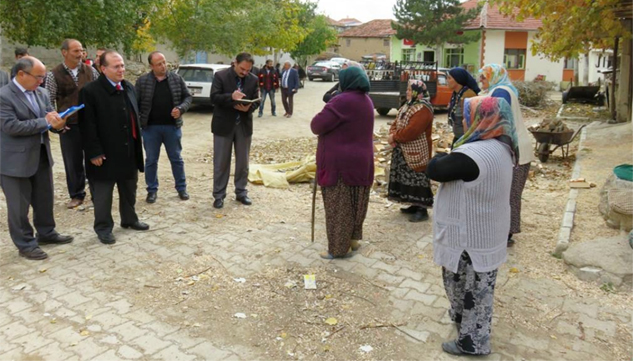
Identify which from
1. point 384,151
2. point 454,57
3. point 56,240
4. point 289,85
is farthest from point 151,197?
point 454,57

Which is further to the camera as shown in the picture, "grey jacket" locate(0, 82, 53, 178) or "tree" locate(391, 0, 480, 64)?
"tree" locate(391, 0, 480, 64)

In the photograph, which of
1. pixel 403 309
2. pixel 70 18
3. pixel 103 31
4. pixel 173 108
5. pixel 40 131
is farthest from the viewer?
pixel 103 31

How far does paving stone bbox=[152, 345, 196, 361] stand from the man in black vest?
359cm

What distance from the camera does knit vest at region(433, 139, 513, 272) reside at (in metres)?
2.97

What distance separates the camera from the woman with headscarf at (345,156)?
444cm

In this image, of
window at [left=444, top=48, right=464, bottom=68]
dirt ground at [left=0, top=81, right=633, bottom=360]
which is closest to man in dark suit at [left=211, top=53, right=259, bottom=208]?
dirt ground at [left=0, top=81, right=633, bottom=360]

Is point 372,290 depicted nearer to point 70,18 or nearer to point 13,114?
point 13,114

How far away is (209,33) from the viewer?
1995 cm

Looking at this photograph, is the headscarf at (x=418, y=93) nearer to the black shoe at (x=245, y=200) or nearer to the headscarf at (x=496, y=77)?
the headscarf at (x=496, y=77)

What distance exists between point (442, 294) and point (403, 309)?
0.43 metres

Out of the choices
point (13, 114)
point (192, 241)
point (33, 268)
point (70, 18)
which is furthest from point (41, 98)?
point (70, 18)

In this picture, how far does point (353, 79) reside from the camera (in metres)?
4.43

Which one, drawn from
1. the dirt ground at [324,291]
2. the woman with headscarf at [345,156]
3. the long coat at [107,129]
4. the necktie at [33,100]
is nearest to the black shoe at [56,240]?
the dirt ground at [324,291]

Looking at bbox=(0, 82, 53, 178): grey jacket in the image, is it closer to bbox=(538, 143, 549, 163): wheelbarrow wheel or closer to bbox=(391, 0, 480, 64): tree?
bbox=(538, 143, 549, 163): wheelbarrow wheel
